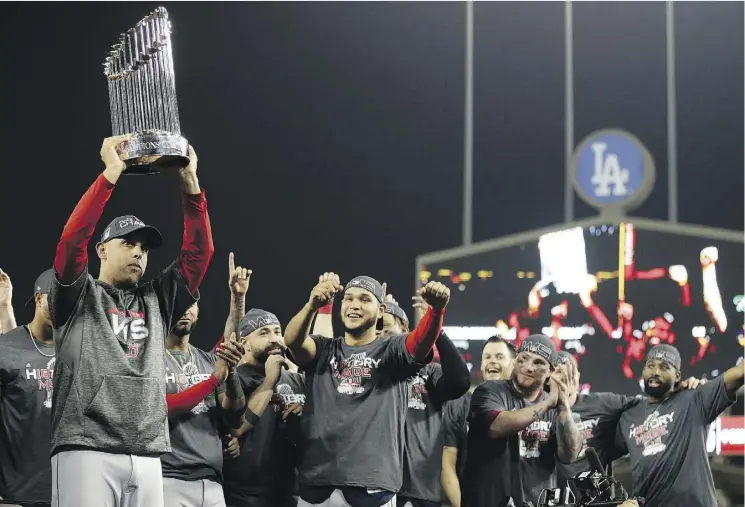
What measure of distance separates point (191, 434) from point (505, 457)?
1401 millimetres

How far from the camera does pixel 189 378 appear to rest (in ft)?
14.5

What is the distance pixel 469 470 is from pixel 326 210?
1107cm

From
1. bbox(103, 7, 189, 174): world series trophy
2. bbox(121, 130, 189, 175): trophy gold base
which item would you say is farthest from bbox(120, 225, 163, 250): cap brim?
bbox(103, 7, 189, 174): world series trophy

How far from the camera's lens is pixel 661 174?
649 inches

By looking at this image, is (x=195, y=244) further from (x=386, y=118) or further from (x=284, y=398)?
(x=386, y=118)

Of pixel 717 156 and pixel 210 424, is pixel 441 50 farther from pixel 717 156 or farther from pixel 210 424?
pixel 210 424

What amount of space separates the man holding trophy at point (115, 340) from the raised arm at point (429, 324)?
0.92 metres

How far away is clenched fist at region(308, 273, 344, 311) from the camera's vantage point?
4016 mm

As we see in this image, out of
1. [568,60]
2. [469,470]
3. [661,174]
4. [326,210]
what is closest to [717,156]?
[661,174]

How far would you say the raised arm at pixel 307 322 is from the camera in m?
4.03

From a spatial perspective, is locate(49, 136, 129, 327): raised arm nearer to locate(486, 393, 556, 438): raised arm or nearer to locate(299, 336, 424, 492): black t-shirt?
locate(299, 336, 424, 492): black t-shirt

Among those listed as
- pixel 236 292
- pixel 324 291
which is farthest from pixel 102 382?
pixel 236 292

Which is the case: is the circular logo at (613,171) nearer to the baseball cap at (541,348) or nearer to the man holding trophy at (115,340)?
the baseball cap at (541,348)

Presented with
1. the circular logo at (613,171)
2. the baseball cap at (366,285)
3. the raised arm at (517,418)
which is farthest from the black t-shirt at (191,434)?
the circular logo at (613,171)
